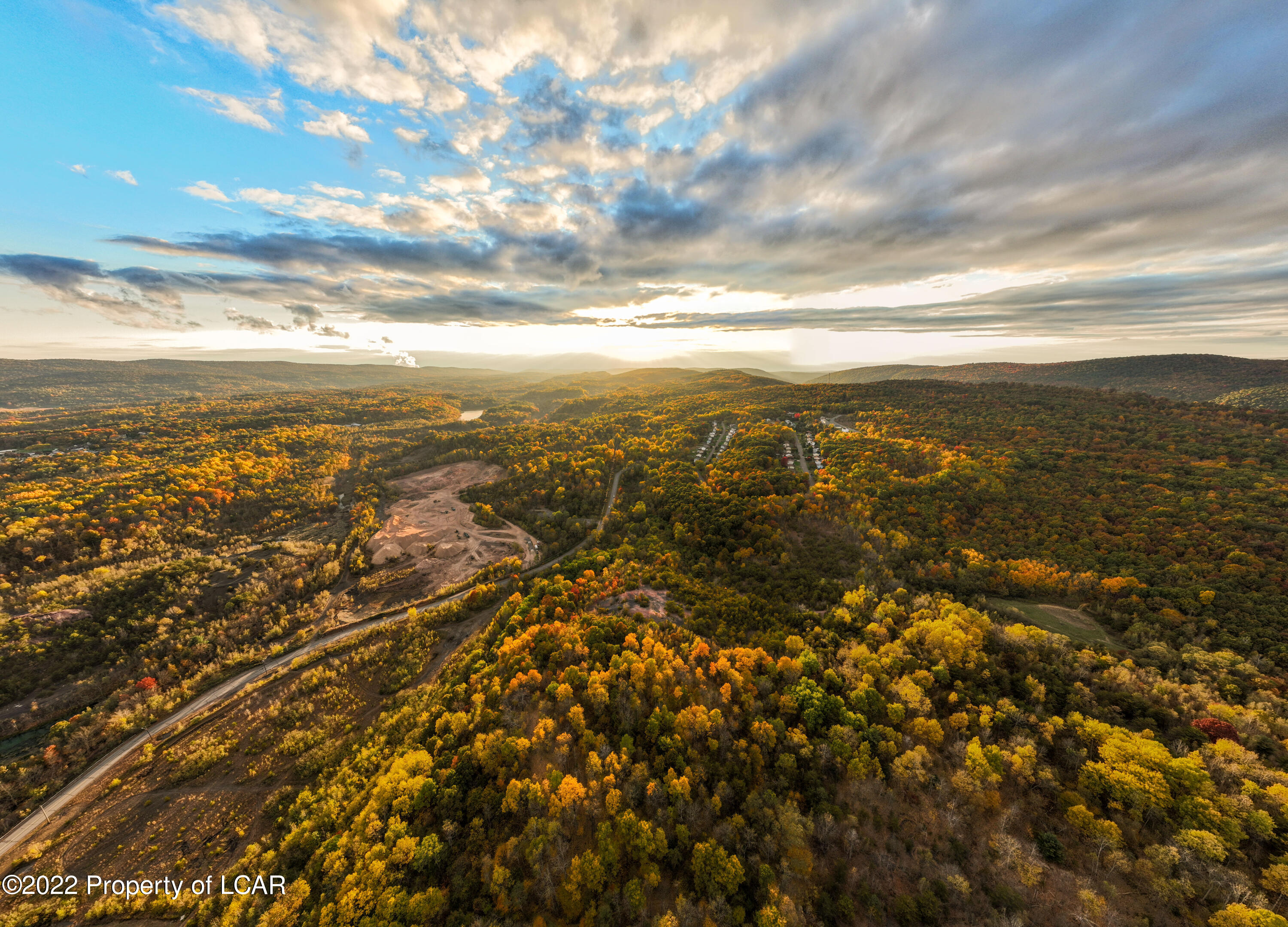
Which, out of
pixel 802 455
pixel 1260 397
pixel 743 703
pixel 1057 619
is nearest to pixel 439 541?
pixel 743 703

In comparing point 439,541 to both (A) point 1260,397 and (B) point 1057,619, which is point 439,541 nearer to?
(B) point 1057,619

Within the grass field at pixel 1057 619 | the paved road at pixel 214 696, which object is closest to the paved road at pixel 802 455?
the grass field at pixel 1057 619

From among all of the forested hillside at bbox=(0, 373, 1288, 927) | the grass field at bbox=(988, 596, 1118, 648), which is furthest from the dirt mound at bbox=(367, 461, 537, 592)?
the grass field at bbox=(988, 596, 1118, 648)

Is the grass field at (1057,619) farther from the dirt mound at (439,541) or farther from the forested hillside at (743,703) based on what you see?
the dirt mound at (439,541)

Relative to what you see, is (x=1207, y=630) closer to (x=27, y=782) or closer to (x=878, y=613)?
(x=878, y=613)

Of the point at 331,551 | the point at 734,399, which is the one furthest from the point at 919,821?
the point at 734,399

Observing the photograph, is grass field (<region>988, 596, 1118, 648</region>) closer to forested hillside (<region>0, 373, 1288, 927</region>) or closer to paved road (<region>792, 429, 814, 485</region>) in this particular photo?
forested hillside (<region>0, 373, 1288, 927</region>)
